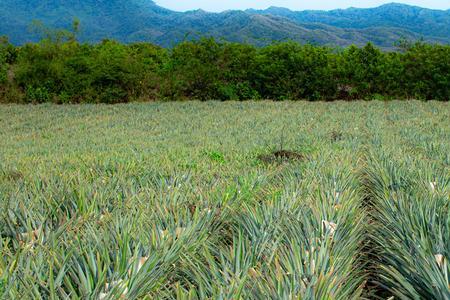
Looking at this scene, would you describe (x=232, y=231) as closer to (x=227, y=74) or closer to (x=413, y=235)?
(x=413, y=235)

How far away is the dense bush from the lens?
15.3 meters

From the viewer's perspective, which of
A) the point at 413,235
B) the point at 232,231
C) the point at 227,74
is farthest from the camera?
the point at 227,74

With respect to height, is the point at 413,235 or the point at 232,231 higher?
the point at 413,235

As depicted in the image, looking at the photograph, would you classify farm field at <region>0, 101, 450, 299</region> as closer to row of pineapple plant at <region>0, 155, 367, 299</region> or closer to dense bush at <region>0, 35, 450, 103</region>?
row of pineapple plant at <region>0, 155, 367, 299</region>

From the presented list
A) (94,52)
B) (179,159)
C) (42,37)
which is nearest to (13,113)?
(94,52)

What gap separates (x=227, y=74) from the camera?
16281 millimetres

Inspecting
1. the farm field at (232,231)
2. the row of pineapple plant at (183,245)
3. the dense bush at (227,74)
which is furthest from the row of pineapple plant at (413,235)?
the dense bush at (227,74)

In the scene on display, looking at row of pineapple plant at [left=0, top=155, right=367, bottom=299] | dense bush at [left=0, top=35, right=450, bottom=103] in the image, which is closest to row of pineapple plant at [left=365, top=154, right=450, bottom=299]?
row of pineapple plant at [left=0, top=155, right=367, bottom=299]

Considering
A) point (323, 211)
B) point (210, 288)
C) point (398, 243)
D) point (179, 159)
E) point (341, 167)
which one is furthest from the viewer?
point (179, 159)

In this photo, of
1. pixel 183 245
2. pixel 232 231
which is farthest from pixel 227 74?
pixel 183 245

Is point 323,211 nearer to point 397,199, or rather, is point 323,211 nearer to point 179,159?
point 397,199

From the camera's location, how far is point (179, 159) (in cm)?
459

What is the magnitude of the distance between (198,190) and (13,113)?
39.1ft

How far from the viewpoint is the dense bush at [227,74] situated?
A: 1528cm
